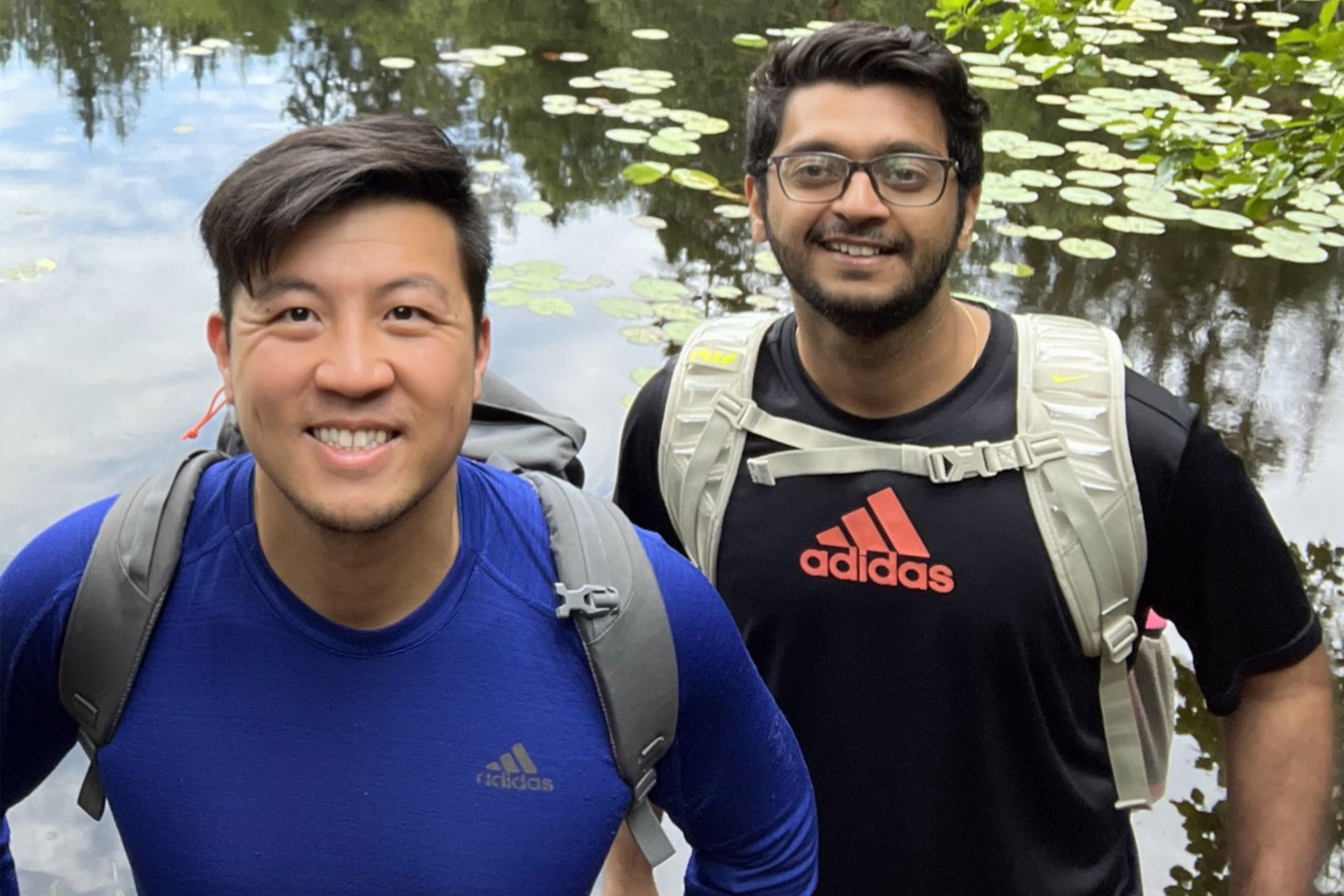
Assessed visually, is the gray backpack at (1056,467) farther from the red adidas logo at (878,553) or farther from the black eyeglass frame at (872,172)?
the black eyeglass frame at (872,172)

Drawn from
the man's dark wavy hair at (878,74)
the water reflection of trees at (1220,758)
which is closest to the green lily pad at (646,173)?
the water reflection of trees at (1220,758)

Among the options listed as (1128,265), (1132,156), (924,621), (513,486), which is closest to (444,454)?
(513,486)

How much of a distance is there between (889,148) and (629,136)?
4202 mm

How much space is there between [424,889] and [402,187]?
2.02 feet

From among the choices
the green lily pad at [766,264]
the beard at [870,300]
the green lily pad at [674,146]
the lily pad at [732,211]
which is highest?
the beard at [870,300]

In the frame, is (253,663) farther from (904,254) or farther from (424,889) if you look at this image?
(904,254)

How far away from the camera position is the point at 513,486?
4.34ft

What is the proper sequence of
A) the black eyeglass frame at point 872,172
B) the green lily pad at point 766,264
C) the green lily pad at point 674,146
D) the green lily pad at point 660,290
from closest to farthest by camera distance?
1. the black eyeglass frame at point 872,172
2. the green lily pad at point 660,290
3. the green lily pad at point 766,264
4. the green lily pad at point 674,146

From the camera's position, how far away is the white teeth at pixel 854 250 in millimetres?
1674

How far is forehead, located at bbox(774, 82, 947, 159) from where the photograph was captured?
1.71m

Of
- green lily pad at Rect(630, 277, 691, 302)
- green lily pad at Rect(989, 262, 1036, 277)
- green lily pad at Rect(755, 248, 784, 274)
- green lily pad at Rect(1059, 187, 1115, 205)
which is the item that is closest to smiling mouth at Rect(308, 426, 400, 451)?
green lily pad at Rect(630, 277, 691, 302)

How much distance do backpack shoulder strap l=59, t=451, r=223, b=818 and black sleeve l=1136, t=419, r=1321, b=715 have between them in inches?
43.0

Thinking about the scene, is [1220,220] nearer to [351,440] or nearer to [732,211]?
[732,211]

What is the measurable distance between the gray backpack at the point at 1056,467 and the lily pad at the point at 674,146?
12.7ft
